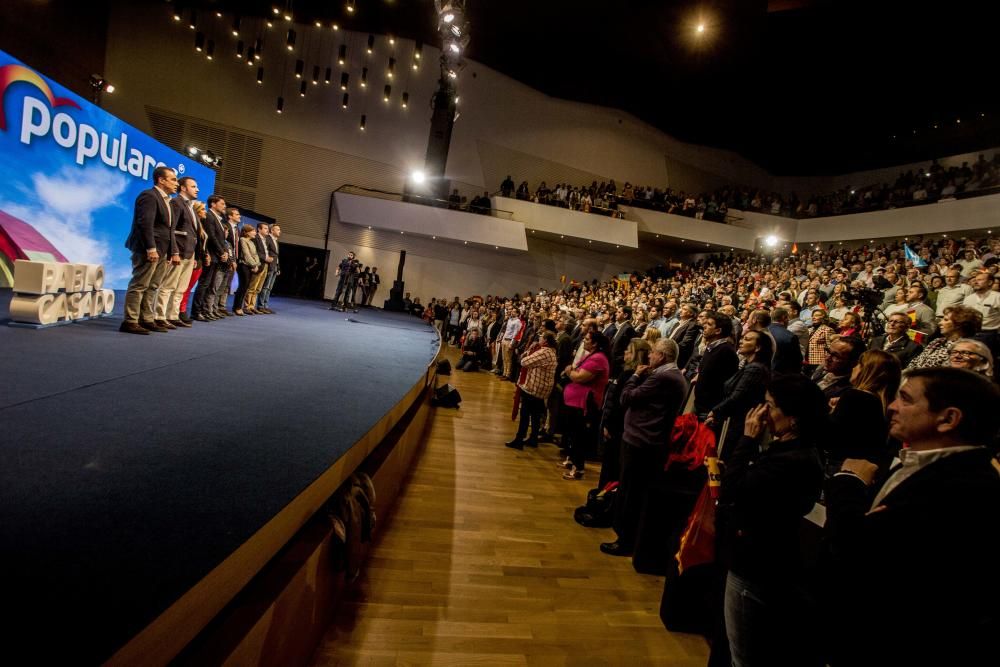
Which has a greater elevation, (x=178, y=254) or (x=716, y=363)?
(x=178, y=254)

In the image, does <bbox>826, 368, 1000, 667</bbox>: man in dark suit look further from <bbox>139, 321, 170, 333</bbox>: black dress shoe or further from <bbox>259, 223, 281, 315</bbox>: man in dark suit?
<bbox>259, 223, 281, 315</bbox>: man in dark suit

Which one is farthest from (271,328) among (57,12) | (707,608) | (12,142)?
(57,12)

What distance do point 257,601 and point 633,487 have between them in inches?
88.3

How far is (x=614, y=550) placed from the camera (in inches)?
108

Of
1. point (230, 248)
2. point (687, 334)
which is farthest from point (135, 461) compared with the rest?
point (687, 334)

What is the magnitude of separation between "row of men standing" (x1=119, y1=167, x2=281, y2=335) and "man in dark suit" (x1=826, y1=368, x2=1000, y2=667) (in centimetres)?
469

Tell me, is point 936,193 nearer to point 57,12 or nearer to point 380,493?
point 380,493

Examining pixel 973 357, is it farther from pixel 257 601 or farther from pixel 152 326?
pixel 152 326

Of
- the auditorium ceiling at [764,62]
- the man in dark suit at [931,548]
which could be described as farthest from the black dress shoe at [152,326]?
the auditorium ceiling at [764,62]

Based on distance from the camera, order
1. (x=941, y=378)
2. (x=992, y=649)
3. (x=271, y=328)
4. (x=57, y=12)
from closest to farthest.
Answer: (x=992, y=649)
(x=941, y=378)
(x=271, y=328)
(x=57, y=12)

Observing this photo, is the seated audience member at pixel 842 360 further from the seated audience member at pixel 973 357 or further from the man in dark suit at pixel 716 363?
the man in dark suit at pixel 716 363

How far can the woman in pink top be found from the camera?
12.8 feet

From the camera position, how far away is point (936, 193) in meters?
13.0

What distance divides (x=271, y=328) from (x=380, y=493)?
11.4ft
